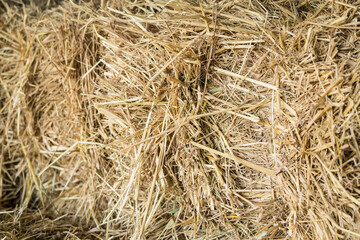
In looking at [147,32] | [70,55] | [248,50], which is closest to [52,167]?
[70,55]

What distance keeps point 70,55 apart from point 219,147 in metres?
0.85

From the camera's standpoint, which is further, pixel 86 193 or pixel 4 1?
pixel 4 1

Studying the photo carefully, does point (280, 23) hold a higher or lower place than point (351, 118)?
higher

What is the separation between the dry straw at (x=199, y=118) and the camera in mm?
1089

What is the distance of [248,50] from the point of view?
1.22 metres

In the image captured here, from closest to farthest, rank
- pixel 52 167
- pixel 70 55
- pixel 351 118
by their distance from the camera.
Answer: pixel 351 118
pixel 70 55
pixel 52 167

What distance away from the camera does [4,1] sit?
1735 millimetres

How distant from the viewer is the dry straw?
3.57 ft

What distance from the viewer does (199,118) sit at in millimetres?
1244

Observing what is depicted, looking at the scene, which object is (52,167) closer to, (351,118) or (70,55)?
(70,55)

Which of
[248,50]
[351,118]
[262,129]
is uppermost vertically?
[248,50]

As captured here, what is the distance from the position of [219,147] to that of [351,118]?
0.51 m

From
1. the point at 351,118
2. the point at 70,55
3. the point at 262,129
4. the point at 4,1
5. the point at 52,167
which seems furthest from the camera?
the point at 4,1

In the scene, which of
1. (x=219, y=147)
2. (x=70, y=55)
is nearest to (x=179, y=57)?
(x=219, y=147)
